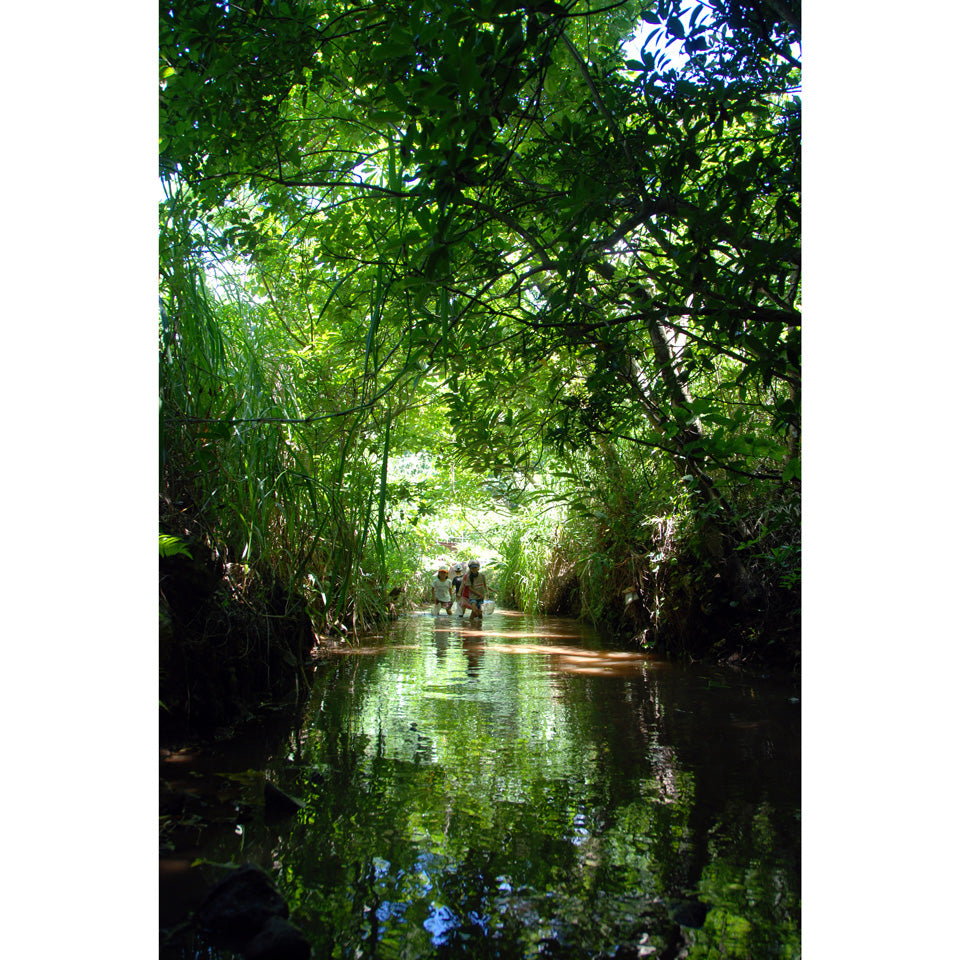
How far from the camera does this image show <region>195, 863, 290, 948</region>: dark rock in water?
156cm

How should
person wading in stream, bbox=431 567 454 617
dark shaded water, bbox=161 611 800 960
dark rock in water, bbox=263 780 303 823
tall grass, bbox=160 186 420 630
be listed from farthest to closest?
person wading in stream, bbox=431 567 454 617 < tall grass, bbox=160 186 420 630 < dark rock in water, bbox=263 780 303 823 < dark shaded water, bbox=161 611 800 960

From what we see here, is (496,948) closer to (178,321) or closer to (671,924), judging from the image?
(671,924)

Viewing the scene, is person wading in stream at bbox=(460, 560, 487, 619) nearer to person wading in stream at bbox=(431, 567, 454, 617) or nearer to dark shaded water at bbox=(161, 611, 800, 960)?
person wading in stream at bbox=(431, 567, 454, 617)

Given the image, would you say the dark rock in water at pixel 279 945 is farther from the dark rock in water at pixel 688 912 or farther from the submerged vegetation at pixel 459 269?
the submerged vegetation at pixel 459 269

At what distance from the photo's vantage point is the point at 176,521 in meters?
3.41

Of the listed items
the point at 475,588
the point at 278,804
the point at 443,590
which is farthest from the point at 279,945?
the point at 443,590

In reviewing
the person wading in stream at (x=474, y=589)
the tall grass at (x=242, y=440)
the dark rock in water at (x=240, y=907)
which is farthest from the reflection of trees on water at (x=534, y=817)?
the person wading in stream at (x=474, y=589)

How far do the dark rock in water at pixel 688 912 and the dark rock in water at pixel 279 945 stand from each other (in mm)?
903

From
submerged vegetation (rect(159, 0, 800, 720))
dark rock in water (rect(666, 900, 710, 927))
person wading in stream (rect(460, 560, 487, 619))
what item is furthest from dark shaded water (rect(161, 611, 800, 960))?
person wading in stream (rect(460, 560, 487, 619))

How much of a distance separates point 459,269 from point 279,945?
2.55 metres

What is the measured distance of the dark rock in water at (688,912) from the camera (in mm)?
1662

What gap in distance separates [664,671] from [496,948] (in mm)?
4096

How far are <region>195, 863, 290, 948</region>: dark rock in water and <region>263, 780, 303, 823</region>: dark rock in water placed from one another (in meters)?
0.61

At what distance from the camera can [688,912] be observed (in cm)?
170
